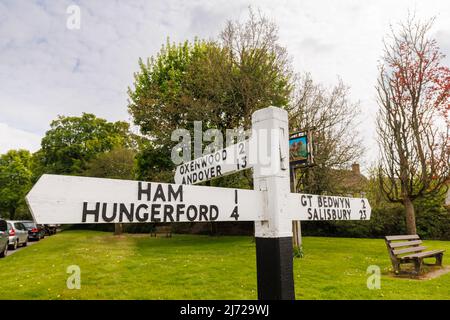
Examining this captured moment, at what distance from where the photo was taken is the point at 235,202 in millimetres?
1881

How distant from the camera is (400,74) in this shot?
10.6m

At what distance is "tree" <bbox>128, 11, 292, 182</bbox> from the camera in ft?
46.1

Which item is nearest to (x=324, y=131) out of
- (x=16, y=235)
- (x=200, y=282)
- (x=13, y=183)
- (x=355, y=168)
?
(x=355, y=168)

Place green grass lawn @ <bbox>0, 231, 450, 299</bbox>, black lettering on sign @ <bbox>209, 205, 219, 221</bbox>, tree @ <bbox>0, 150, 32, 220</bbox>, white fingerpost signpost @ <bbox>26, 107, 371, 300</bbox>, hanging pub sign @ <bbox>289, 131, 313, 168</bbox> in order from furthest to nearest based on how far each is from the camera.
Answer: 1. tree @ <bbox>0, 150, 32, 220</bbox>
2. hanging pub sign @ <bbox>289, 131, 313, 168</bbox>
3. green grass lawn @ <bbox>0, 231, 450, 299</bbox>
4. black lettering on sign @ <bbox>209, 205, 219, 221</bbox>
5. white fingerpost signpost @ <bbox>26, 107, 371, 300</bbox>

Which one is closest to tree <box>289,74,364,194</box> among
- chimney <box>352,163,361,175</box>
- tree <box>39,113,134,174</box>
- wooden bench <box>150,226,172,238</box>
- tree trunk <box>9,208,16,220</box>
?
chimney <box>352,163,361,175</box>

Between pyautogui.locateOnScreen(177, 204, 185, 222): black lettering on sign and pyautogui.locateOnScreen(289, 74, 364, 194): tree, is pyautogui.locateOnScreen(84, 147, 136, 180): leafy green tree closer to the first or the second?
pyautogui.locateOnScreen(289, 74, 364, 194): tree

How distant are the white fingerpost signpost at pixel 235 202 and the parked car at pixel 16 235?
17.9 meters

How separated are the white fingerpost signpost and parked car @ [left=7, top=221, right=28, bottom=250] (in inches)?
704

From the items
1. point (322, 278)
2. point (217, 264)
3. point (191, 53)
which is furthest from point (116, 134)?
point (322, 278)

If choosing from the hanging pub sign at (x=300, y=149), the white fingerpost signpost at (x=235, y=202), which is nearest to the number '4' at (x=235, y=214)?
the white fingerpost signpost at (x=235, y=202)

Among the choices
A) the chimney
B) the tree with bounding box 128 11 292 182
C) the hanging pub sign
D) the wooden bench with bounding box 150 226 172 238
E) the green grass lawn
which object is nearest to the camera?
the green grass lawn

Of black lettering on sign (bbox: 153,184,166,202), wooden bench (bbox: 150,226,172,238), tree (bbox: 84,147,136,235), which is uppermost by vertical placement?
tree (bbox: 84,147,136,235)

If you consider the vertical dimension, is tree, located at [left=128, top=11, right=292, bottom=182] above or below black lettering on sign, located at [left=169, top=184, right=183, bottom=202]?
above
